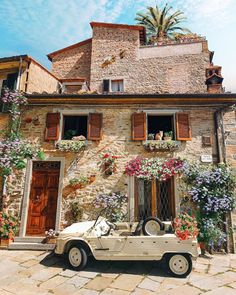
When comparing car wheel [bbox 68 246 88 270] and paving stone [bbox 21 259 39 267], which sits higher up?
car wheel [bbox 68 246 88 270]

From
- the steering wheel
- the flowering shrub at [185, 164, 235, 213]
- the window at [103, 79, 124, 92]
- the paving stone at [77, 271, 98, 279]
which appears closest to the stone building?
the flowering shrub at [185, 164, 235, 213]

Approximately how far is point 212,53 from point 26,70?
11.5m

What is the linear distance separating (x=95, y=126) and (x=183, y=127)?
320 centimetres

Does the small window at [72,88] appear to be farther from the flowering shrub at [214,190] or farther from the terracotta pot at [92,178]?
the flowering shrub at [214,190]

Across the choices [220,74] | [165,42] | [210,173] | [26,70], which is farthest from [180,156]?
[165,42]

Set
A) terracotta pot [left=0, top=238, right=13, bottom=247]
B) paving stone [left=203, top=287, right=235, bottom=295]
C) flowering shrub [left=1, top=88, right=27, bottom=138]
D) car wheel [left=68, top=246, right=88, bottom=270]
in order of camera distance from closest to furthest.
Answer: paving stone [left=203, top=287, right=235, bottom=295], car wheel [left=68, top=246, right=88, bottom=270], terracotta pot [left=0, top=238, right=13, bottom=247], flowering shrub [left=1, top=88, right=27, bottom=138]

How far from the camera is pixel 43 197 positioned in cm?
814

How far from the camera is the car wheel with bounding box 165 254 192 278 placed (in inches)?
198

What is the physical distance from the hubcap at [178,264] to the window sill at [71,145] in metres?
4.76

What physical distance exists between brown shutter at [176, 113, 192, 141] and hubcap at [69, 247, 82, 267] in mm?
4972

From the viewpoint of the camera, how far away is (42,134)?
28.1 ft

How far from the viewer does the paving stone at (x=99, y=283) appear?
4.55 meters

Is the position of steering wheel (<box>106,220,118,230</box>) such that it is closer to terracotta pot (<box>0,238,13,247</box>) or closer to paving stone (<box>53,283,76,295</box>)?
paving stone (<box>53,283,76,295</box>)

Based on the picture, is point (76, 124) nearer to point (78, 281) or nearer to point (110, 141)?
point (110, 141)
